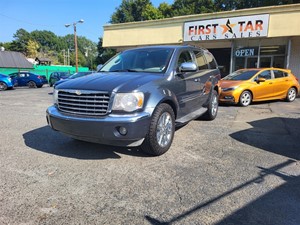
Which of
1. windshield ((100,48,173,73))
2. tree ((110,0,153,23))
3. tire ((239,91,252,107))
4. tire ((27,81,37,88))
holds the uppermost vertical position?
tree ((110,0,153,23))

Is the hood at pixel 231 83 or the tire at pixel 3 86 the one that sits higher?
the hood at pixel 231 83

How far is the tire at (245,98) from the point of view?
9977 mm

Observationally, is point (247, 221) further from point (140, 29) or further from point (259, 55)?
point (140, 29)

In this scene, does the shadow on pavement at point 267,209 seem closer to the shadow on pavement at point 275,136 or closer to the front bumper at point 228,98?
the shadow on pavement at point 275,136

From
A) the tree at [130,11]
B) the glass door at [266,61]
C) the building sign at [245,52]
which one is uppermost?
the tree at [130,11]

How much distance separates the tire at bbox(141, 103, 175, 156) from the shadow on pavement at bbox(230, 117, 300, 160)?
1804mm

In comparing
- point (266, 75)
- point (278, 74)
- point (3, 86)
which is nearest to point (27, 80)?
point (3, 86)

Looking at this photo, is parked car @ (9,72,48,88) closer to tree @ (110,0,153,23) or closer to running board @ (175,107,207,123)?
running board @ (175,107,207,123)

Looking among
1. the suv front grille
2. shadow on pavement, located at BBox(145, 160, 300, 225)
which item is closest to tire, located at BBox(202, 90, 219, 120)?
shadow on pavement, located at BBox(145, 160, 300, 225)

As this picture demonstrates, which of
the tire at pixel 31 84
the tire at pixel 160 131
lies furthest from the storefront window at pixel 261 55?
the tire at pixel 31 84

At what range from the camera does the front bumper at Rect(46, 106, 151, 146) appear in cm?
361

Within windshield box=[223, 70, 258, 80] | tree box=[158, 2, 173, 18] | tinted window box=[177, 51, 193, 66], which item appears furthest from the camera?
tree box=[158, 2, 173, 18]

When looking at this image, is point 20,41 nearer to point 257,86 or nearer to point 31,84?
point 31,84

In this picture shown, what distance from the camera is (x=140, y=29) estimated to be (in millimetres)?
19328
